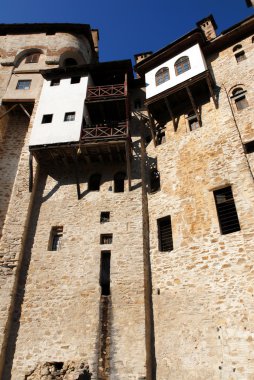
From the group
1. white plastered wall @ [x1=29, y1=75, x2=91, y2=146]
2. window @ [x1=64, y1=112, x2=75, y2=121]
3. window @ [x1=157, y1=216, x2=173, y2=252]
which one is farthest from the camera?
window @ [x1=64, y1=112, x2=75, y2=121]

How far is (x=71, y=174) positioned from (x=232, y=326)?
31.6 feet

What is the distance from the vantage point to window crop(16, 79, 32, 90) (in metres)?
19.0

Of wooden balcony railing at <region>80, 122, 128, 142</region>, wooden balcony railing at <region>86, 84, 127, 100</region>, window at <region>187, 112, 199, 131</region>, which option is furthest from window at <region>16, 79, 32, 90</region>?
window at <region>187, 112, 199, 131</region>

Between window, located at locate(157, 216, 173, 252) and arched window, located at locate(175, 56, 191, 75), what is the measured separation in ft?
25.5

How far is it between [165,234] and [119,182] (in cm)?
357

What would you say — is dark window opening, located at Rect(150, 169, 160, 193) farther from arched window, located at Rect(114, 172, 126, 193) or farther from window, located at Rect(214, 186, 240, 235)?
window, located at Rect(214, 186, 240, 235)

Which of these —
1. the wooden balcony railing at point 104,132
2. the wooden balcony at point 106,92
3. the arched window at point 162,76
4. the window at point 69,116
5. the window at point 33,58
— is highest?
the window at point 33,58

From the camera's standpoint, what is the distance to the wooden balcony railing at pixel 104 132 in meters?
14.0

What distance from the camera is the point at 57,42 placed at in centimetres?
2167

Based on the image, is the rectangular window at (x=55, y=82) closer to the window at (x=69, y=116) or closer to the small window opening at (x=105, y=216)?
the window at (x=69, y=116)

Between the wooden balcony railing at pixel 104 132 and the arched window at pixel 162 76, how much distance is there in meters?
3.47

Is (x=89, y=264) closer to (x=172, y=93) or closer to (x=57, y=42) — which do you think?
(x=172, y=93)

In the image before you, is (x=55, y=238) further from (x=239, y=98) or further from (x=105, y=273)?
(x=239, y=98)

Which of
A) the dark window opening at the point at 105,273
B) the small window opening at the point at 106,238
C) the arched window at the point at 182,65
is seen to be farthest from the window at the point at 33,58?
the dark window opening at the point at 105,273
